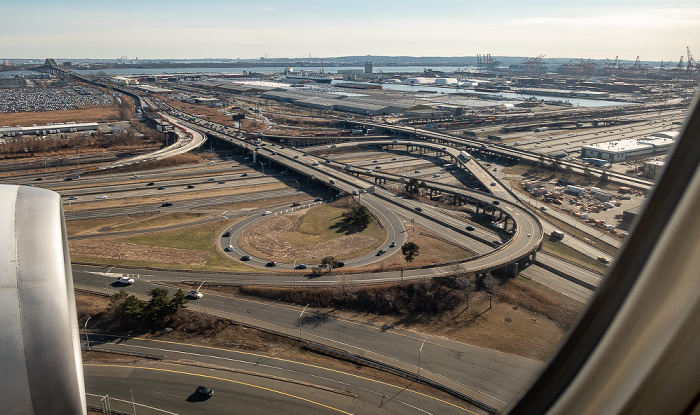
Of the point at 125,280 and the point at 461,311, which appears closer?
the point at 461,311

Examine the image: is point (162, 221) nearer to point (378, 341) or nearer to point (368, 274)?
point (368, 274)

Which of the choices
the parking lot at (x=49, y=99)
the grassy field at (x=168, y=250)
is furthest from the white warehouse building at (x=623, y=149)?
the parking lot at (x=49, y=99)

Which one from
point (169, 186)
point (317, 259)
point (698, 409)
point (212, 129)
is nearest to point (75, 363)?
point (698, 409)

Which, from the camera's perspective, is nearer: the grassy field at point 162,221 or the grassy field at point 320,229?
the grassy field at point 320,229

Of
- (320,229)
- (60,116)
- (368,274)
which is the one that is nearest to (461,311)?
(368,274)

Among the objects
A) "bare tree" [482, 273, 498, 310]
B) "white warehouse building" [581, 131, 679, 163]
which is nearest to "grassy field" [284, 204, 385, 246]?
"bare tree" [482, 273, 498, 310]

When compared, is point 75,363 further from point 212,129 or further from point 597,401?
point 212,129

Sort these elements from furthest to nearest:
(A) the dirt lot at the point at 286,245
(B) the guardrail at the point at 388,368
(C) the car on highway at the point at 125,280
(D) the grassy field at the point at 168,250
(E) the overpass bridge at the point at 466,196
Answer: (A) the dirt lot at the point at 286,245 < (D) the grassy field at the point at 168,250 < (E) the overpass bridge at the point at 466,196 < (C) the car on highway at the point at 125,280 < (B) the guardrail at the point at 388,368

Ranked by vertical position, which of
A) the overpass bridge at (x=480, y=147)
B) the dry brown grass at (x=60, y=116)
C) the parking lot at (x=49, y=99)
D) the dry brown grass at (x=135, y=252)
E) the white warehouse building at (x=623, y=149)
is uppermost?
the white warehouse building at (x=623, y=149)

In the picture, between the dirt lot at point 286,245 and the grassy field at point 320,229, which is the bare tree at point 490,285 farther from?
the grassy field at point 320,229
